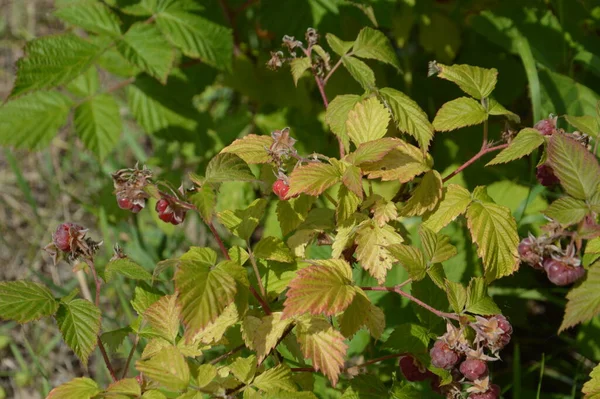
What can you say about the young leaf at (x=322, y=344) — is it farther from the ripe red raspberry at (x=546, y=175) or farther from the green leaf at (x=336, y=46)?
the green leaf at (x=336, y=46)

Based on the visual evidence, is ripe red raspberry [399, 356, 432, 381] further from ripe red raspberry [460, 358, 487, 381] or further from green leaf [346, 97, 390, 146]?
green leaf [346, 97, 390, 146]

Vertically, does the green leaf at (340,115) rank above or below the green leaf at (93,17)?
below

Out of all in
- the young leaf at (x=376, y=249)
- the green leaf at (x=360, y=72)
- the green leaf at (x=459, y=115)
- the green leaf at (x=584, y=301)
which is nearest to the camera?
the green leaf at (x=584, y=301)

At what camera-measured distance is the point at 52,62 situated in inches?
77.8

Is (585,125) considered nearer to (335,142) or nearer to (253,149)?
(253,149)

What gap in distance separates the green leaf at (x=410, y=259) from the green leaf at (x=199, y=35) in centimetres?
106

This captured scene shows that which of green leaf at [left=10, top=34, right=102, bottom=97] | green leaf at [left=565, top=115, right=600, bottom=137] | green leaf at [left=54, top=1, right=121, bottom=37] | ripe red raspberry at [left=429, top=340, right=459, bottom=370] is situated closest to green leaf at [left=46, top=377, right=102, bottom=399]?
ripe red raspberry at [left=429, top=340, right=459, bottom=370]

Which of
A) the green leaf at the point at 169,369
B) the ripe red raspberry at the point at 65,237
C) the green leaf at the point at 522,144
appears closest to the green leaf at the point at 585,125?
the green leaf at the point at 522,144

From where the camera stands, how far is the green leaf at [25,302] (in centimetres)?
123

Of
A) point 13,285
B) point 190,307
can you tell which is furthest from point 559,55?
point 13,285

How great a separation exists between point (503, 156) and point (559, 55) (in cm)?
109

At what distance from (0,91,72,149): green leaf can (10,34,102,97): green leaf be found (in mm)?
262

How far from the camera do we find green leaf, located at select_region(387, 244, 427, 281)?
124 centimetres

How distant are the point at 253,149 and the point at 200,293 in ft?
1.18
